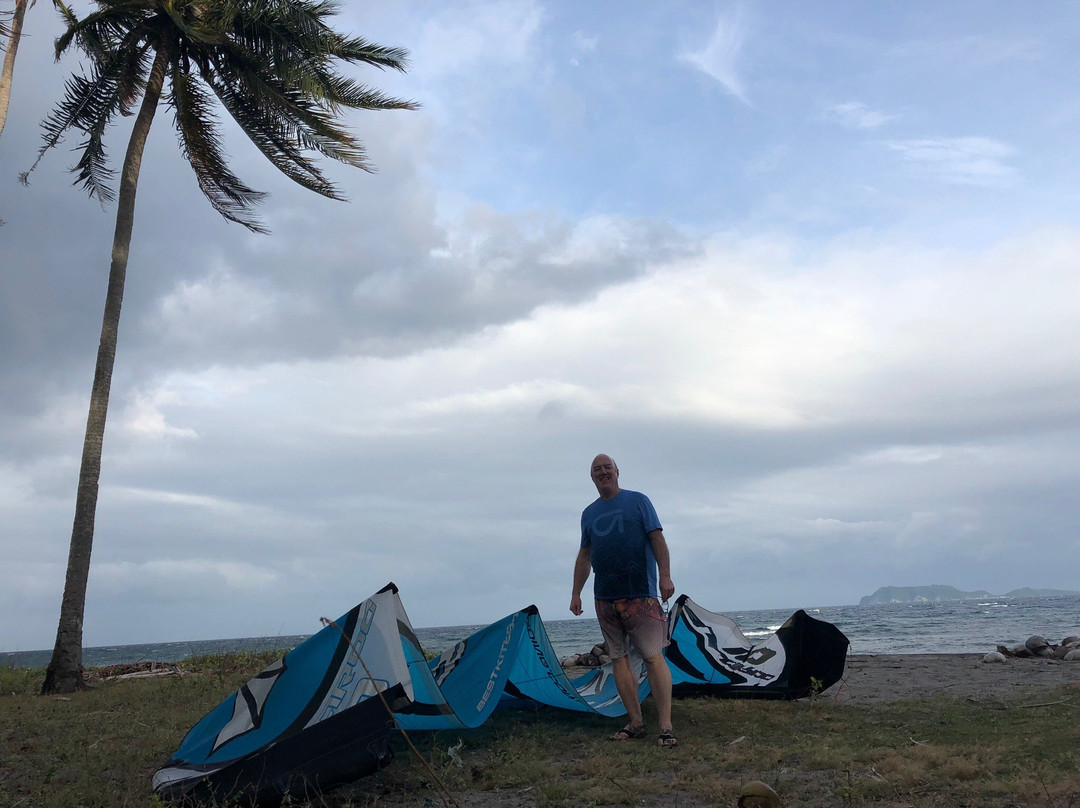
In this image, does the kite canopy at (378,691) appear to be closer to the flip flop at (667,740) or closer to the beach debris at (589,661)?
the flip flop at (667,740)

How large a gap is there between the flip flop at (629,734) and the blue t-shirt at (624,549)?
864 mm

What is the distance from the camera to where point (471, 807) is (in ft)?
12.1

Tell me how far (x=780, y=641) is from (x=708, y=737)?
7.32 ft

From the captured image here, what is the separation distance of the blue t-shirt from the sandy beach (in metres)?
2.81

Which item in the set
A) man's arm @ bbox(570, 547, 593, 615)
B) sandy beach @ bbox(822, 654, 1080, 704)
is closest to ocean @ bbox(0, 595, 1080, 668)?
sandy beach @ bbox(822, 654, 1080, 704)

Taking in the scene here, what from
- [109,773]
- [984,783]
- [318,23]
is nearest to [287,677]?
[109,773]

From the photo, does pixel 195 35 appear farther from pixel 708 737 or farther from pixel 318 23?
pixel 708 737

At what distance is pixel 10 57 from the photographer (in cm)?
966

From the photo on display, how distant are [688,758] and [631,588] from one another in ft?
3.75

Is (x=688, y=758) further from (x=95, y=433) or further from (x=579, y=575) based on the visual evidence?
(x=95, y=433)

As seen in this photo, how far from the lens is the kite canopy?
3803 mm

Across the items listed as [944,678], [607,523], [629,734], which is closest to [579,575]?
[607,523]

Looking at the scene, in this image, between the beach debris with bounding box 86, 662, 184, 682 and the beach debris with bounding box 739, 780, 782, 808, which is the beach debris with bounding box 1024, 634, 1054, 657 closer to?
the beach debris with bounding box 739, 780, 782, 808

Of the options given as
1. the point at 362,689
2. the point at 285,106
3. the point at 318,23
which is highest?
the point at 318,23
